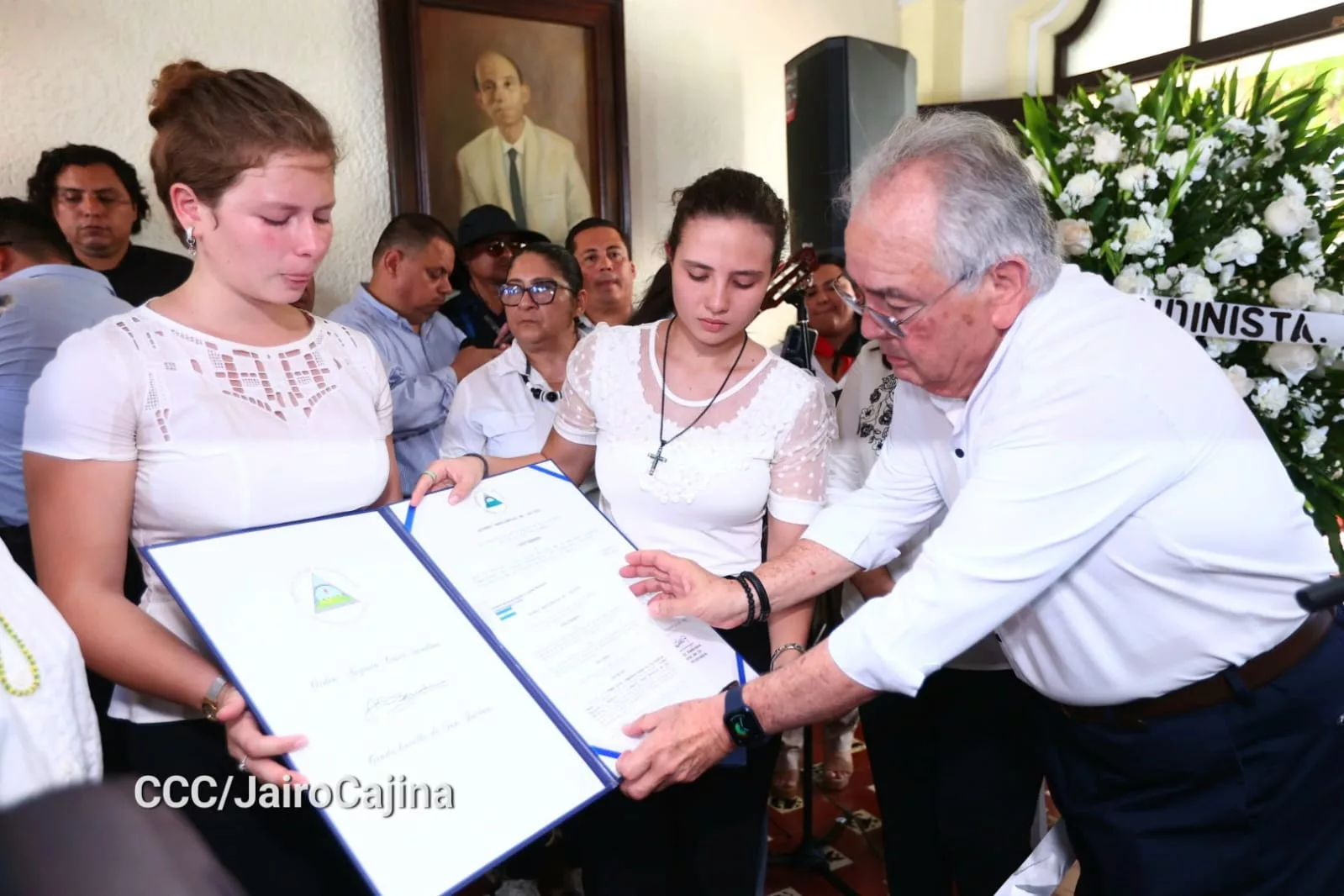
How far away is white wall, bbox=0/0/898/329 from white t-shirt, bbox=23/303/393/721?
7.54 ft

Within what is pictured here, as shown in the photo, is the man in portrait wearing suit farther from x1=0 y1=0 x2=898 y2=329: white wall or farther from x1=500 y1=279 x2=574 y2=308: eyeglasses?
x1=500 y1=279 x2=574 y2=308: eyeglasses

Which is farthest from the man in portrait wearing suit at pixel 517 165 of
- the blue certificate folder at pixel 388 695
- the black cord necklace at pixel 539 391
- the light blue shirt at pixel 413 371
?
the blue certificate folder at pixel 388 695

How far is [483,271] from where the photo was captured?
3.22 m

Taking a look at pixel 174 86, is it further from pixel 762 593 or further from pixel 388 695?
pixel 762 593

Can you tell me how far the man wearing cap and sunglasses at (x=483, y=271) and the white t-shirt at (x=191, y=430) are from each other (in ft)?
6.11

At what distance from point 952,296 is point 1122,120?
88 cm

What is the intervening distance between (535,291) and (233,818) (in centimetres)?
145

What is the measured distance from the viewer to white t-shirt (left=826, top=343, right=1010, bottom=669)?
5.50ft

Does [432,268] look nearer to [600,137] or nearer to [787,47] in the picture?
[600,137]

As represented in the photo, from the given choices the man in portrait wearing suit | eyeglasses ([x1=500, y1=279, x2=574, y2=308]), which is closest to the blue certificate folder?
eyeglasses ([x1=500, y1=279, x2=574, y2=308])

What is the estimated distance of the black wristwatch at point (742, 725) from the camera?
1.17 metres

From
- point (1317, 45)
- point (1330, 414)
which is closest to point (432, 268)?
point (1330, 414)

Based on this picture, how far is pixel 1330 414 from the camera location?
1.60m

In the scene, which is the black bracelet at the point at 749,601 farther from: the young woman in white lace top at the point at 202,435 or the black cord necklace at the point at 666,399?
the young woman in white lace top at the point at 202,435
